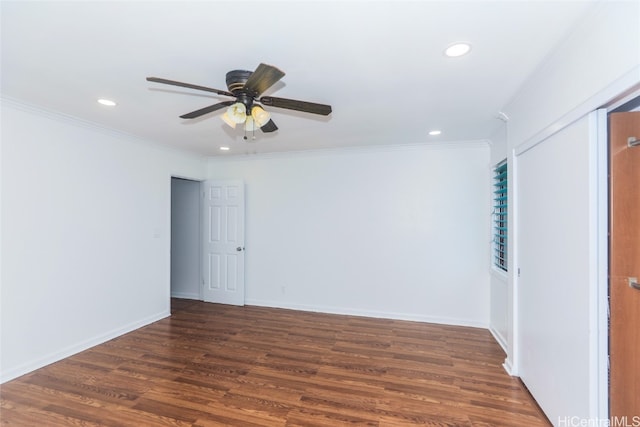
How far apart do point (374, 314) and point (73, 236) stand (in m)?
3.79

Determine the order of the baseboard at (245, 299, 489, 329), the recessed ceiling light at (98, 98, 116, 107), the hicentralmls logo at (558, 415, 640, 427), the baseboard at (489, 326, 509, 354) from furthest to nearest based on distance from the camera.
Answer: the baseboard at (245, 299, 489, 329)
the baseboard at (489, 326, 509, 354)
the recessed ceiling light at (98, 98, 116, 107)
the hicentralmls logo at (558, 415, 640, 427)

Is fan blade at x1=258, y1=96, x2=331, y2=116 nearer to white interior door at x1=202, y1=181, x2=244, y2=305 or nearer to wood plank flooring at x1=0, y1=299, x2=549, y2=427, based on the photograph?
wood plank flooring at x1=0, y1=299, x2=549, y2=427

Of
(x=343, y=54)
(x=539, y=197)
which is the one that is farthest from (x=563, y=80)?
(x=343, y=54)

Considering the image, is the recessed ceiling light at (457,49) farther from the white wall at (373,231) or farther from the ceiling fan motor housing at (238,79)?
the white wall at (373,231)

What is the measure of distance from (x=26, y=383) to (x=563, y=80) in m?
4.65

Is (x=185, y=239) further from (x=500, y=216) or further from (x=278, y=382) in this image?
(x=500, y=216)

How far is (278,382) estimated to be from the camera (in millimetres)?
2689

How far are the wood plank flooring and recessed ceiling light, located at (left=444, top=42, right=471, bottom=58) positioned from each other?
8.01 feet

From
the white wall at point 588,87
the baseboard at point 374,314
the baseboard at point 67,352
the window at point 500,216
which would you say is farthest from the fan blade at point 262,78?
the baseboard at point 374,314

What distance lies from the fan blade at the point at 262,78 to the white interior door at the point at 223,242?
10.9ft

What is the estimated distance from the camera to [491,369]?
2928 mm

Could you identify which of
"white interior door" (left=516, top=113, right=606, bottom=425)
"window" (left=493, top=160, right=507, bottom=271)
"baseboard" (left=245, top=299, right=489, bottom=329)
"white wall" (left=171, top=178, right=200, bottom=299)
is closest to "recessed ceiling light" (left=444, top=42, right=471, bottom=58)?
"white interior door" (left=516, top=113, right=606, bottom=425)

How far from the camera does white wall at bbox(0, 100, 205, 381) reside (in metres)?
2.75

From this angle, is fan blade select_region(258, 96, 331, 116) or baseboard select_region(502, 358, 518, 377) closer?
fan blade select_region(258, 96, 331, 116)
